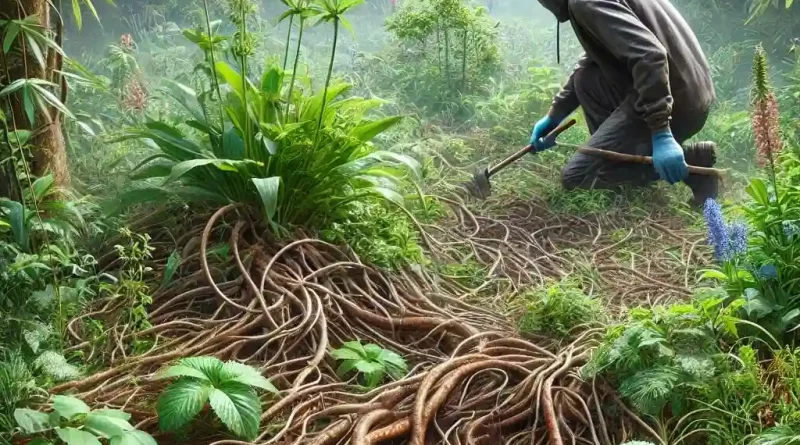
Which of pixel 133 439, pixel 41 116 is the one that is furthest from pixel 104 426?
pixel 41 116

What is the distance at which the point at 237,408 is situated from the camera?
1710 mm

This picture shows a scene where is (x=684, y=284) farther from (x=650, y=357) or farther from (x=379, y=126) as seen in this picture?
(x=379, y=126)

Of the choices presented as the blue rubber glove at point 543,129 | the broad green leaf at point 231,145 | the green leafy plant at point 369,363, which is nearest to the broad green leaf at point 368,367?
the green leafy plant at point 369,363

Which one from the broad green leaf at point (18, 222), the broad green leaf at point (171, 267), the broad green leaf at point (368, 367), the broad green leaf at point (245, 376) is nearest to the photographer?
the broad green leaf at point (245, 376)

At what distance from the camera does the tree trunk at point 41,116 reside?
8.13 ft

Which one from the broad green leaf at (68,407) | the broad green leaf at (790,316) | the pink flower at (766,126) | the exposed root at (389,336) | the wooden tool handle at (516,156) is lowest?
the exposed root at (389,336)

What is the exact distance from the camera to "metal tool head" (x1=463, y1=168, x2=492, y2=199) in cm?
373

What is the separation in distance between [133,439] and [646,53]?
7.95 feet

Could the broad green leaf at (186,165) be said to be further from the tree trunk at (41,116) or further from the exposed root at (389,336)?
the tree trunk at (41,116)

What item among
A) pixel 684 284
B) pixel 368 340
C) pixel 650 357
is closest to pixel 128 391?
pixel 368 340

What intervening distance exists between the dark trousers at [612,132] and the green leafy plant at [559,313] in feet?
3.98

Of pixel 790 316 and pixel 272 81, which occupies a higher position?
pixel 272 81

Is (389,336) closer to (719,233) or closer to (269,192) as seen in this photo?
(269,192)

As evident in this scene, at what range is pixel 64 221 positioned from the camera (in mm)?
2451
